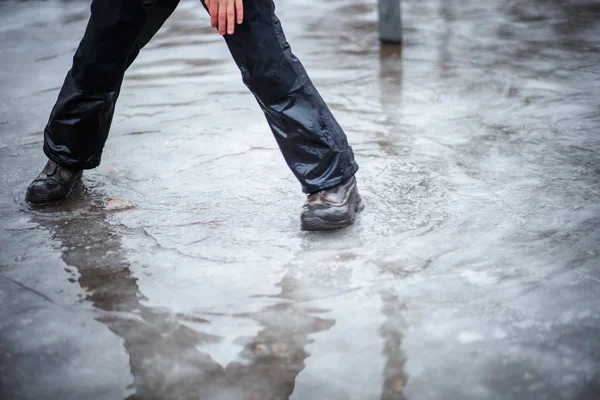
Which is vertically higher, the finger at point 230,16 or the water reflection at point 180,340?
the finger at point 230,16

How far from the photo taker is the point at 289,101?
2.31m

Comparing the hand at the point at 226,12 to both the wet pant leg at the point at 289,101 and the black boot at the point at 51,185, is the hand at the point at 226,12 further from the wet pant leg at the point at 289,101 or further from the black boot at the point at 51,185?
the black boot at the point at 51,185

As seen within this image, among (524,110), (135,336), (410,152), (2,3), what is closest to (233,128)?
(410,152)

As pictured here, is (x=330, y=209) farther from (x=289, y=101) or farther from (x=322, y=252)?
(x=289, y=101)

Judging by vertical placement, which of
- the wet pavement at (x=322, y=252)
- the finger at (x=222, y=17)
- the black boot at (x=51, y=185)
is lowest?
the wet pavement at (x=322, y=252)

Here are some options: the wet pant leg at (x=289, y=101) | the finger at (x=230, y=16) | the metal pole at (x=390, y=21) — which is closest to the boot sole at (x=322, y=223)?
the wet pant leg at (x=289, y=101)

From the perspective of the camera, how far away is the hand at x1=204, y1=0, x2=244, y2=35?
6.86 feet

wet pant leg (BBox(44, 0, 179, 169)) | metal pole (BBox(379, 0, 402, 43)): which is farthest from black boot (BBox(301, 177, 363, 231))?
metal pole (BBox(379, 0, 402, 43))

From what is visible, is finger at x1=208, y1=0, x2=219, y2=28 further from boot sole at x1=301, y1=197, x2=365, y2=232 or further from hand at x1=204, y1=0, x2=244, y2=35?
boot sole at x1=301, y1=197, x2=365, y2=232

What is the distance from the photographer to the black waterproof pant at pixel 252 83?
222 cm

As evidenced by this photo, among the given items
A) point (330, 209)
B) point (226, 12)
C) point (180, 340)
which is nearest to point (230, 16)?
point (226, 12)

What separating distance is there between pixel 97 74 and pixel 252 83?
22.9 inches

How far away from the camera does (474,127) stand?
333 cm

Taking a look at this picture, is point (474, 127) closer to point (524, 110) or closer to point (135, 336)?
point (524, 110)
